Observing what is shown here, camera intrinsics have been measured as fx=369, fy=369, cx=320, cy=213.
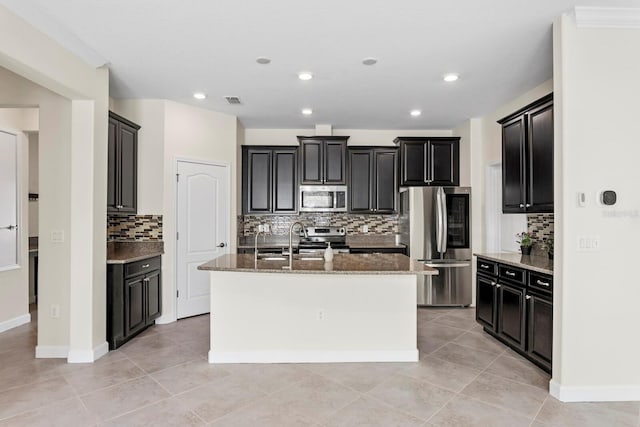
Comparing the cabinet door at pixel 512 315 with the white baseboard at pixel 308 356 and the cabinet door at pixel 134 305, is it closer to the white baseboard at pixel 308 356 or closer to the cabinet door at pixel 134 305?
the white baseboard at pixel 308 356

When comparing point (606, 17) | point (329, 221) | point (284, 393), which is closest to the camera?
point (606, 17)

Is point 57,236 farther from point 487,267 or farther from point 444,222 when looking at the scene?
point 444,222

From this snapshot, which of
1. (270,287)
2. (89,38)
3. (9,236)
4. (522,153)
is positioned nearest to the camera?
(89,38)

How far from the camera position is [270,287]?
343 centimetres

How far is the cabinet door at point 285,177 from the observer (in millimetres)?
5727

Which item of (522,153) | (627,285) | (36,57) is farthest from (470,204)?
(36,57)

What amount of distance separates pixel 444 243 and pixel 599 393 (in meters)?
2.74

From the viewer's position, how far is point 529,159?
142 inches

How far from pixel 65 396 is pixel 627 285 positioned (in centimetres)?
425

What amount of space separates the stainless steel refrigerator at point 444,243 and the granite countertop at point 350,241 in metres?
0.46

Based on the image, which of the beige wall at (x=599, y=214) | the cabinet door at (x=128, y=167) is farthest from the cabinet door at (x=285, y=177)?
the beige wall at (x=599, y=214)

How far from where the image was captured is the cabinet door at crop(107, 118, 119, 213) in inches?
153

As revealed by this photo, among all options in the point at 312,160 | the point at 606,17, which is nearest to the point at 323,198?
the point at 312,160

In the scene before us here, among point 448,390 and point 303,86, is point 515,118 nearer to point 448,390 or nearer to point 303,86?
point 303,86
